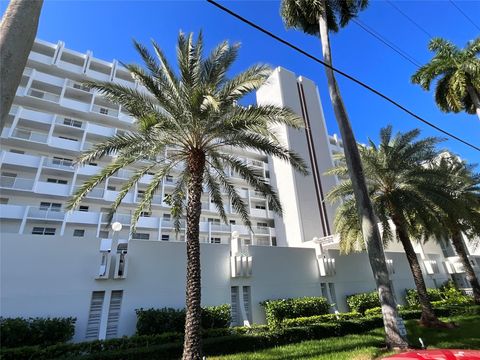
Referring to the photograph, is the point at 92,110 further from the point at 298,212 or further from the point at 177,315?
the point at 177,315

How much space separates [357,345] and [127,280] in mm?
10072

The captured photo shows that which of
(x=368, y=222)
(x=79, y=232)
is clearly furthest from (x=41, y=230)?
(x=368, y=222)

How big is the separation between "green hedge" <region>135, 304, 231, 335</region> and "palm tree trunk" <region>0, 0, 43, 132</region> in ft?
37.2

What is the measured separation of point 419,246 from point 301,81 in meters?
28.5

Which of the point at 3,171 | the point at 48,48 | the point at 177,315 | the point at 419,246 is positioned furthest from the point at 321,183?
the point at 48,48

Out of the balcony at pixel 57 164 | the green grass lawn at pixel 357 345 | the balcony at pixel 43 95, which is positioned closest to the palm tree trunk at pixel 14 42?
the green grass lawn at pixel 357 345

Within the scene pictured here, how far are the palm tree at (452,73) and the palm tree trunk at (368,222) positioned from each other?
29.7 feet

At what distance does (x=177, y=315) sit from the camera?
1300 centimetres

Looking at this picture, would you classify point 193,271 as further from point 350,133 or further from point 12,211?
point 12,211

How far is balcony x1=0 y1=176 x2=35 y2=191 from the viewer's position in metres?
26.2

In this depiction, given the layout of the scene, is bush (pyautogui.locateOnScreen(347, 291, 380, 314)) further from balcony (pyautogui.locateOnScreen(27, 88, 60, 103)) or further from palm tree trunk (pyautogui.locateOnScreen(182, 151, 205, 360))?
balcony (pyautogui.locateOnScreen(27, 88, 60, 103))

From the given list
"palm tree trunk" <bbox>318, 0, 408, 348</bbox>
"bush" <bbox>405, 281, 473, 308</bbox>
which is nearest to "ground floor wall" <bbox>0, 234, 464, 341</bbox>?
"palm tree trunk" <bbox>318, 0, 408, 348</bbox>

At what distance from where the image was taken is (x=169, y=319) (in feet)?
41.9

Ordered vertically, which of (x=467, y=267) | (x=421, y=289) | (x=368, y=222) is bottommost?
(x=421, y=289)
